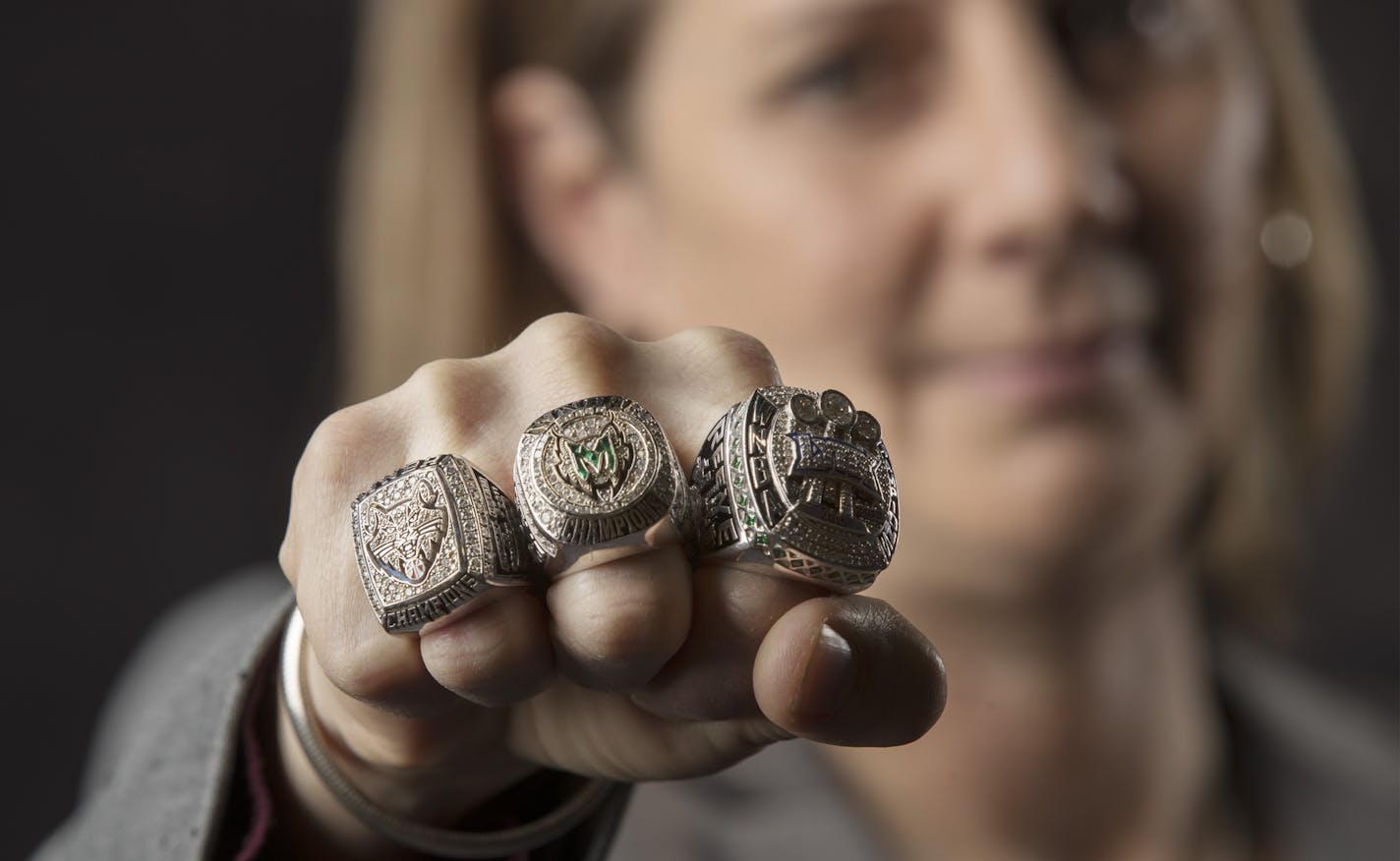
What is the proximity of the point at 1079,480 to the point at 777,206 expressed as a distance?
286mm

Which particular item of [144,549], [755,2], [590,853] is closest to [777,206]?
[755,2]

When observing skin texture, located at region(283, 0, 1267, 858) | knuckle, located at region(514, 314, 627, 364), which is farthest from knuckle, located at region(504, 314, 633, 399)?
skin texture, located at region(283, 0, 1267, 858)

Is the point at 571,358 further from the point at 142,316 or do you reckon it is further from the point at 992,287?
the point at 142,316

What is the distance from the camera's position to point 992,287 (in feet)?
2.68

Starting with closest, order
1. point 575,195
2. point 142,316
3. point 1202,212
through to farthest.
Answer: point 1202,212 < point 575,195 < point 142,316

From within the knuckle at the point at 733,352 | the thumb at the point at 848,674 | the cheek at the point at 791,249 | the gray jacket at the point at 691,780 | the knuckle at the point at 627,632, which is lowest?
the gray jacket at the point at 691,780

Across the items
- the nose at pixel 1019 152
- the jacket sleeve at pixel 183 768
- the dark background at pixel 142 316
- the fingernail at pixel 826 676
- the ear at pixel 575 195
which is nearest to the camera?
the fingernail at pixel 826 676

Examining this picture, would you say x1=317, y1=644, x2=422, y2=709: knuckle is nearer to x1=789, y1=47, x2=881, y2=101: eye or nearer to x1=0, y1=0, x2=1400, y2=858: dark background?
x1=789, y1=47, x2=881, y2=101: eye

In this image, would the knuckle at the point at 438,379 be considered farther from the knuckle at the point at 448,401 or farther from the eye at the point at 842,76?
the eye at the point at 842,76

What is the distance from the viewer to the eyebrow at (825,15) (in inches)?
32.2

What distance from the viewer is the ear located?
978 mm

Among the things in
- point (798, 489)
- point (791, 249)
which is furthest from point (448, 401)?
point (791, 249)

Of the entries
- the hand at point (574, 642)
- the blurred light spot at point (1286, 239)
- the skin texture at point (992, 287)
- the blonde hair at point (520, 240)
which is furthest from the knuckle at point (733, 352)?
the blurred light spot at point (1286, 239)

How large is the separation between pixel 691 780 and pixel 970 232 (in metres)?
0.43
